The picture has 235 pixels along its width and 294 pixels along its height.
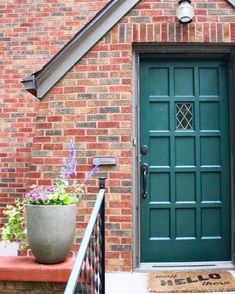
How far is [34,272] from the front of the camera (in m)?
2.81

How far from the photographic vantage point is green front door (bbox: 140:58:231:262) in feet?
13.2

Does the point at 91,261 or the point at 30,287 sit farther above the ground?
the point at 91,261

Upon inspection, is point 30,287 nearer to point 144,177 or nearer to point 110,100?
point 144,177

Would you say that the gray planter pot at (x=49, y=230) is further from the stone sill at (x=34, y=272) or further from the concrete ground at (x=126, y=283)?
the concrete ground at (x=126, y=283)

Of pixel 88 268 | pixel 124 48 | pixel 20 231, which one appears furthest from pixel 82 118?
pixel 88 268

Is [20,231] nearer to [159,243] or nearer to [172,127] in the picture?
[159,243]

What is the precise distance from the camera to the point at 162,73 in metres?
4.18

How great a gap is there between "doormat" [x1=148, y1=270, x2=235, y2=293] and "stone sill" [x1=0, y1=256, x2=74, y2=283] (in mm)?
883

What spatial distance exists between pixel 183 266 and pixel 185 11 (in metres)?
2.65

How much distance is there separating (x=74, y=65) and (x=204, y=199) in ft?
6.65

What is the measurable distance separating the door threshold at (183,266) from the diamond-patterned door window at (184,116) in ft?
4.83

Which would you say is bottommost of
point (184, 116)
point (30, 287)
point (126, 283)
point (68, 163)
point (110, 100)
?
point (126, 283)

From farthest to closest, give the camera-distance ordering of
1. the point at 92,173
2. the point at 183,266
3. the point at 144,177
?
the point at 144,177, the point at 183,266, the point at 92,173

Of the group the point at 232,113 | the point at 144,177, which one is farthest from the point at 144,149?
the point at 232,113
